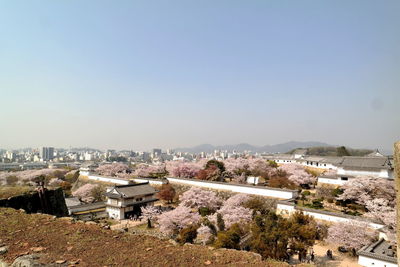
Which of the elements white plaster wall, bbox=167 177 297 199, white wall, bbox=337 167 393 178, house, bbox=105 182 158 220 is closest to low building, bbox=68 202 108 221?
house, bbox=105 182 158 220

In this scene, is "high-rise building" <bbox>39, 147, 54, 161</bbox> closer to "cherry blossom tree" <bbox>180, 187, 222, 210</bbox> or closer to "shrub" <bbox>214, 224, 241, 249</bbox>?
"cherry blossom tree" <bbox>180, 187, 222, 210</bbox>

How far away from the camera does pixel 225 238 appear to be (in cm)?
1442

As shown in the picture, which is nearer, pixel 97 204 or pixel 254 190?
pixel 254 190

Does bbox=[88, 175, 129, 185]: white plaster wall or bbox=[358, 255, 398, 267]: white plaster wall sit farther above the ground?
bbox=[358, 255, 398, 267]: white plaster wall

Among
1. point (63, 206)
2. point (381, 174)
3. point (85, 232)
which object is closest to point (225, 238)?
point (63, 206)

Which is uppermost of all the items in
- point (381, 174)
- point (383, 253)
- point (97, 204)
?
point (381, 174)

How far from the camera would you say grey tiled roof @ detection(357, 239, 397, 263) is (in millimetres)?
12997

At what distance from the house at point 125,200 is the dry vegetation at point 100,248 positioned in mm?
23074

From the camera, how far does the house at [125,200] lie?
28.0m

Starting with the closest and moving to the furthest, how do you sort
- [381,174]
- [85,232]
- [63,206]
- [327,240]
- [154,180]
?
[85,232], [63,206], [327,240], [381,174], [154,180]

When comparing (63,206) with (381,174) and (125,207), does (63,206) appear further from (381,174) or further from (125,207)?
(381,174)

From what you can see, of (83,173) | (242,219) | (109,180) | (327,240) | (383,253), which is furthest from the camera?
(83,173)

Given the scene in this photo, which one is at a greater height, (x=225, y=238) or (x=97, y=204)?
(x=225, y=238)

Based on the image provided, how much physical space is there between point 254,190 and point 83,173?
36.3m
